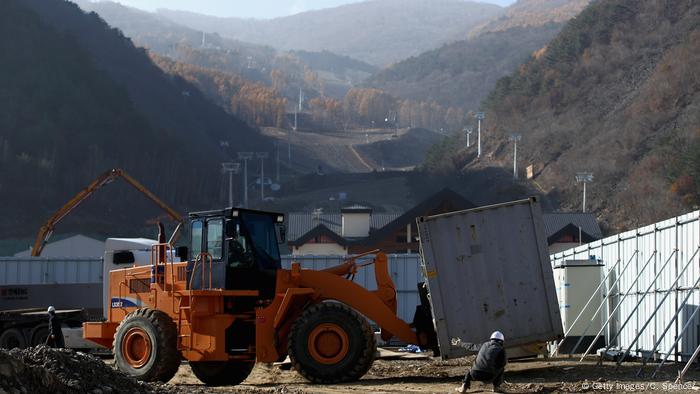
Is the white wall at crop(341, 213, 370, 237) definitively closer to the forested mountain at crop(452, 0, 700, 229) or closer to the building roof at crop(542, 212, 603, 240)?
the building roof at crop(542, 212, 603, 240)

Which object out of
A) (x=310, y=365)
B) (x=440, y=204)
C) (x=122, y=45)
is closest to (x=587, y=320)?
(x=310, y=365)

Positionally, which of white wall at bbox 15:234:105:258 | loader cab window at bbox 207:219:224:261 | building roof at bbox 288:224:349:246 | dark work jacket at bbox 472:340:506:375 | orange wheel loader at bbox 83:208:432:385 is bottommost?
dark work jacket at bbox 472:340:506:375

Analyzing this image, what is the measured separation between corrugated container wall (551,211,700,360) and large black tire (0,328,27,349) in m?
16.1

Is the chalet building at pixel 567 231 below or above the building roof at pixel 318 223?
below

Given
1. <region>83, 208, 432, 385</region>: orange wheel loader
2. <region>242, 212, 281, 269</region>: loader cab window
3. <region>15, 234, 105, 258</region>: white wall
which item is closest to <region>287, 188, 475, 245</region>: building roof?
<region>15, 234, 105, 258</region>: white wall

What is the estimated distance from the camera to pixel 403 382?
20.9 metres

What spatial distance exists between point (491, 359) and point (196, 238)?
21.5 ft

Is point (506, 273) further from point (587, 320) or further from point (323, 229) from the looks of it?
point (323, 229)

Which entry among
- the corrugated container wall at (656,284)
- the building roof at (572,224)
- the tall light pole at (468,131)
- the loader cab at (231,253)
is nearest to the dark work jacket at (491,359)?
the corrugated container wall at (656,284)

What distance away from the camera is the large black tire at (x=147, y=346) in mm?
20469

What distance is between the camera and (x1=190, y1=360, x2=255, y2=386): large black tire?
72.5ft

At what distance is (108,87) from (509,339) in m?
134

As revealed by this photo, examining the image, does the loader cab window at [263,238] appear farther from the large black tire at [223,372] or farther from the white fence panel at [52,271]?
the white fence panel at [52,271]

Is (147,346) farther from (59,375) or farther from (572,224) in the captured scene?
(572,224)
